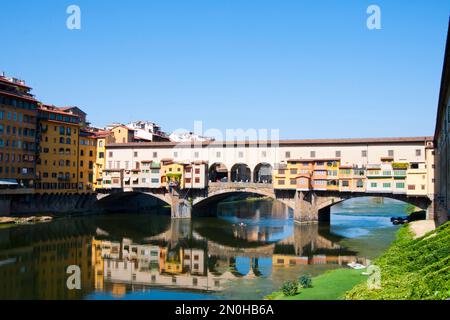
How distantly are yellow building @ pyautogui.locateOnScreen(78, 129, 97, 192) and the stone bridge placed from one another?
3.52 m

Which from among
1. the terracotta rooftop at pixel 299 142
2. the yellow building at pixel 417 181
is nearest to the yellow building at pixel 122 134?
the terracotta rooftop at pixel 299 142

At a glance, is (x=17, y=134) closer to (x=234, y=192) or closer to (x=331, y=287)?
(x=234, y=192)

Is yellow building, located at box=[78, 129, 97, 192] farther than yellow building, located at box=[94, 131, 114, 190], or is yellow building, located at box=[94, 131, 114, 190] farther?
yellow building, located at box=[94, 131, 114, 190]

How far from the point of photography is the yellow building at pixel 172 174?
224 feet

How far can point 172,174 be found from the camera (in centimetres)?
6850

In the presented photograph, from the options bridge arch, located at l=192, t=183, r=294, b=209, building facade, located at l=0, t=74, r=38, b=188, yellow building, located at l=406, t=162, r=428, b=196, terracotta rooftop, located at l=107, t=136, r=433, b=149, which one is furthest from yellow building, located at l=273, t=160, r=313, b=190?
building facade, located at l=0, t=74, r=38, b=188

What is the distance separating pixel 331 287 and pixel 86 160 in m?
58.3

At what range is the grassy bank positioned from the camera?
901 inches

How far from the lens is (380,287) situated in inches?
785

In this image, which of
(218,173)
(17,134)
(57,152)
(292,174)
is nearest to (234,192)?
(292,174)

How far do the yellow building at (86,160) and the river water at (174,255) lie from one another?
8291mm

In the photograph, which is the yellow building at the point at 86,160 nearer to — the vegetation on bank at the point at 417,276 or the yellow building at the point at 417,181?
the yellow building at the point at 417,181

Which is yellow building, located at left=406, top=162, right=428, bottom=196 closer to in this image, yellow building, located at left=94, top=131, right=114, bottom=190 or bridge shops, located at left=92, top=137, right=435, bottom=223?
bridge shops, located at left=92, top=137, right=435, bottom=223
